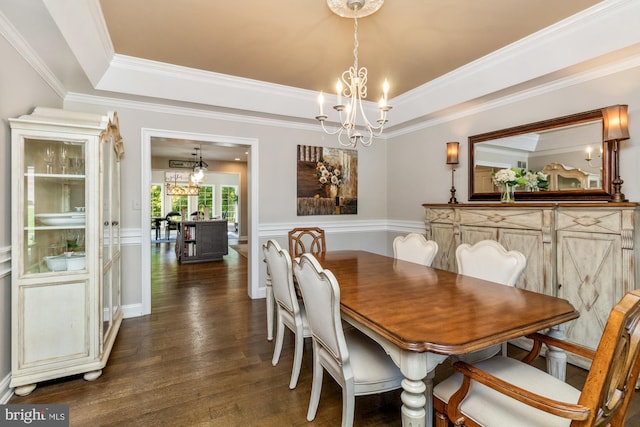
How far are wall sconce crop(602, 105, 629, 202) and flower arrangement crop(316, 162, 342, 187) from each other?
2.90m

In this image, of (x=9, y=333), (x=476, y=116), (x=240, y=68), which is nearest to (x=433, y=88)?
(x=476, y=116)

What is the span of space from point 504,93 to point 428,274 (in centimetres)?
210

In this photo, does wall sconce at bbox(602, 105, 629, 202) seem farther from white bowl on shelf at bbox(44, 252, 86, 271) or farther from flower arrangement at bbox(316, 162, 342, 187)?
white bowl on shelf at bbox(44, 252, 86, 271)

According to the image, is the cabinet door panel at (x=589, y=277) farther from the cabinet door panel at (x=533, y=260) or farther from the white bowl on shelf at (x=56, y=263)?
the white bowl on shelf at (x=56, y=263)

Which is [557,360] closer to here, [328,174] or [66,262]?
[66,262]

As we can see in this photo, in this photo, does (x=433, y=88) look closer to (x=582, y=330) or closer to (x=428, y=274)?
(x=428, y=274)

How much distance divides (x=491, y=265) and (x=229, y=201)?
11.3 meters

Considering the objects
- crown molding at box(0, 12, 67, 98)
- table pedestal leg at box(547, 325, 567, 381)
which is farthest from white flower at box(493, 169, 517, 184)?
crown molding at box(0, 12, 67, 98)

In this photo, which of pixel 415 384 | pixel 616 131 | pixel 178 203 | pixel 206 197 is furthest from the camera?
pixel 206 197

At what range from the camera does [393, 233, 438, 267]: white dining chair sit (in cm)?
261

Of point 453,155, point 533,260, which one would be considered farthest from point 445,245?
point 453,155

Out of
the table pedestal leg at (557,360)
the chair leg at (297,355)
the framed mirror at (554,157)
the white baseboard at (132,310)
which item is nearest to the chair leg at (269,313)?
the chair leg at (297,355)

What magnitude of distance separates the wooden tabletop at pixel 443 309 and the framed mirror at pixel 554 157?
1.43m

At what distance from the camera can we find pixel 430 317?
1379mm
